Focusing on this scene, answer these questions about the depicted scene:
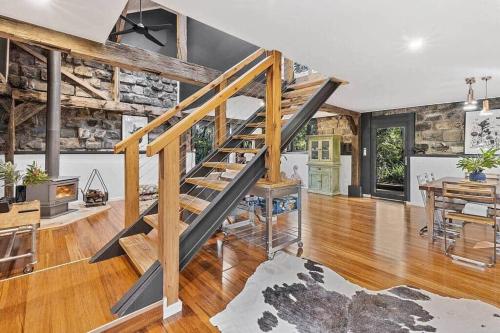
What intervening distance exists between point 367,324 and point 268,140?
75.6 inches

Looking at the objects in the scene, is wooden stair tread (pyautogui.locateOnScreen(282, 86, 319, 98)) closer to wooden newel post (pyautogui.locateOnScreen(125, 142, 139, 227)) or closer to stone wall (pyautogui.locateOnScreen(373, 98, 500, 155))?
wooden newel post (pyautogui.locateOnScreen(125, 142, 139, 227))

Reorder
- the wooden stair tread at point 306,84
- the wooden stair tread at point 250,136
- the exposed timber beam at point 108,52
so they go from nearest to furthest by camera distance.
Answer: the exposed timber beam at point 108,52
the wooden stair tread at point 250,136
the wooden stair tread at point 306,84

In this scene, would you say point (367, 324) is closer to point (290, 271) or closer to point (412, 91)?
point (290, 271)

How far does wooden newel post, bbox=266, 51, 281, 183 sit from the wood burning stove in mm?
3805

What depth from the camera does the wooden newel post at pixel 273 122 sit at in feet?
9.57

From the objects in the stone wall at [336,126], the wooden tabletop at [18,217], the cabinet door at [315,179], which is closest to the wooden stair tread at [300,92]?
the stone wall at [336,126]

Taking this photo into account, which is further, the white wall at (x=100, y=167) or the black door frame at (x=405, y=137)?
the black door frame at (x=405, y=137)

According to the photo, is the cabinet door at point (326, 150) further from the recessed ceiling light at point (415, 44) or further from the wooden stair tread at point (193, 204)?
the wooden stair tread at point (193, 204)

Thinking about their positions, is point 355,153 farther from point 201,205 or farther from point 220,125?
point 201,205

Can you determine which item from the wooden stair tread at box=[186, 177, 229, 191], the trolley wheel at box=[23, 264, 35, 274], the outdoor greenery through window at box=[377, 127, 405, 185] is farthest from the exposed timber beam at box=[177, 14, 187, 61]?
the outdoor greenery through window at box=[377, 127, 405, 185]

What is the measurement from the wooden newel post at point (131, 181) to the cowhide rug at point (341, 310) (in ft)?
4.93

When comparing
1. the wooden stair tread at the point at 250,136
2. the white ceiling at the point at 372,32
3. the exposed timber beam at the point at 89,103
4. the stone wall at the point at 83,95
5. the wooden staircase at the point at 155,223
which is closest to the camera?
the white ceiling at the point at 372,32

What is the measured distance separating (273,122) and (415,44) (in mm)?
1625

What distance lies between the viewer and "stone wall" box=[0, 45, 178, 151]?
5.02 m
